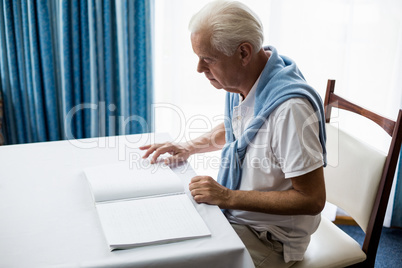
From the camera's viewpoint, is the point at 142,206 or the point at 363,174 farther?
the point at 363,174

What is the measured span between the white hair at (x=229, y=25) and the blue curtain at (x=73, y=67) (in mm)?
1142

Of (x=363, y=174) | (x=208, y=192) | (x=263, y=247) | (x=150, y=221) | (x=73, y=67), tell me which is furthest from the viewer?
(x=73, y=67)

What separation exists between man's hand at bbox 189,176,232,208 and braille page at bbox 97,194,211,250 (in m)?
0.03

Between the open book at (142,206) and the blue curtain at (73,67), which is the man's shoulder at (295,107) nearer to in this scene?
the open book at (142,206)

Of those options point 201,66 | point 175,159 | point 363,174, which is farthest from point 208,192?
point 363,174

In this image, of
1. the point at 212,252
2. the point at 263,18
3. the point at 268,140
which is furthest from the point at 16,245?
the point at 263,18

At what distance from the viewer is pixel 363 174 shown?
133 centimetres

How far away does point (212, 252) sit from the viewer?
879mm

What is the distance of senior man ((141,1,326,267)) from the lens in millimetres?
1089

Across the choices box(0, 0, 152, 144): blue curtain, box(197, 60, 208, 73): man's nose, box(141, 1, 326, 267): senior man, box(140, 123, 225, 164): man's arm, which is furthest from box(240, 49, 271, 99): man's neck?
box(0, 0, 152, 144): blue curtain

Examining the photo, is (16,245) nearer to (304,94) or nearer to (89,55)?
(304,94)

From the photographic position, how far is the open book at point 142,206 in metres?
0.91

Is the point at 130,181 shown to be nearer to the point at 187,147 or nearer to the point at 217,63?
the point at 187,147

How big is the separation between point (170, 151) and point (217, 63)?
36cm
